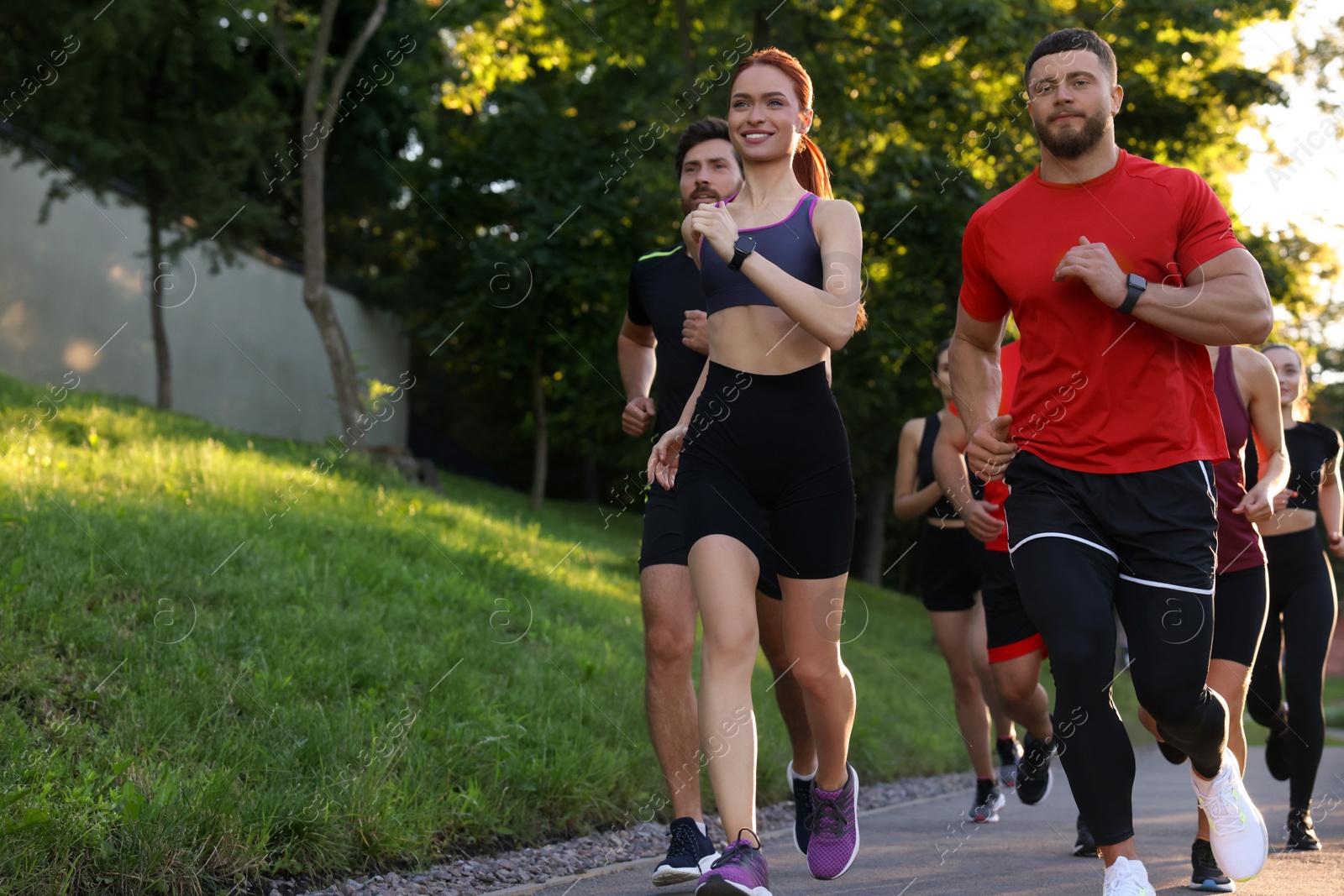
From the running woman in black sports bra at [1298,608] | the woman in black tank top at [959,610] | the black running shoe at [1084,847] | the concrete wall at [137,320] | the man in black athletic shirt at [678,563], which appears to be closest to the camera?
the man in black athletic shirt at [678,563]

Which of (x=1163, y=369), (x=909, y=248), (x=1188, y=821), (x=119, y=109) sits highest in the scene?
(x=119, y=109)

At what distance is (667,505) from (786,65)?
1.62 metres

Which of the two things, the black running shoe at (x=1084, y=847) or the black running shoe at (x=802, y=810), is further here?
the black running shoe at (x=1084, y=847)

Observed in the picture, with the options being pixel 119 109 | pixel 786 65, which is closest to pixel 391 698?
pixel 786 65

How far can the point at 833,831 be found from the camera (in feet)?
13.9

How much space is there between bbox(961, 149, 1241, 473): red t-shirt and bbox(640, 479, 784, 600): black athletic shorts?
1.19 meters

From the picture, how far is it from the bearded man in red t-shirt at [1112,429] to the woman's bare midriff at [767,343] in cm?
58

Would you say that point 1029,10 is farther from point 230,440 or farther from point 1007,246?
point 1007,246

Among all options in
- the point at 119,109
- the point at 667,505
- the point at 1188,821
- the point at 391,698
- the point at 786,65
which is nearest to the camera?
the point at 786,65

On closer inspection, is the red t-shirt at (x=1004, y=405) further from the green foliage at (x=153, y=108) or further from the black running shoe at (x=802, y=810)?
the green foliage at (x=153, y=108)

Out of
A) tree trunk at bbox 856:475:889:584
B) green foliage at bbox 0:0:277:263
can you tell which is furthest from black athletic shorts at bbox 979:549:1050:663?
tree trunk at bbox 856:475:889:584

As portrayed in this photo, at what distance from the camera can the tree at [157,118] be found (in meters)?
17.2

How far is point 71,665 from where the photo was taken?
4.98m

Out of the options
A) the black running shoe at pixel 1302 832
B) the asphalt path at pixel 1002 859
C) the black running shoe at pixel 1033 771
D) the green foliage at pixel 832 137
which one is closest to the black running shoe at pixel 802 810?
the asphalt path at pixel 1002 859
